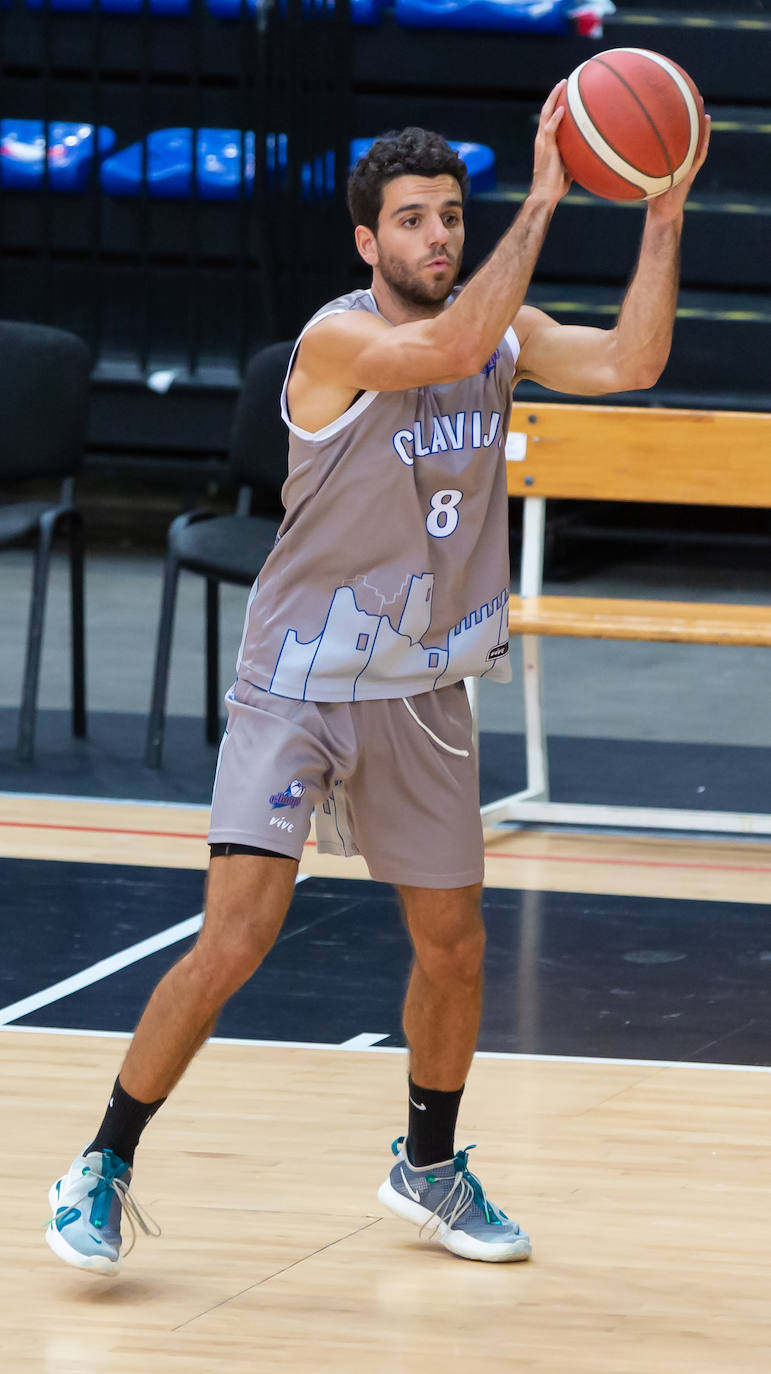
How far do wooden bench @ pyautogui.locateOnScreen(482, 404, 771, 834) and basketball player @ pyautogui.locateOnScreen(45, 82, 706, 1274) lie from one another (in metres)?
Result: 2.32

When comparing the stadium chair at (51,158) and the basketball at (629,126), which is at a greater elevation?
the basketball at (629,126)

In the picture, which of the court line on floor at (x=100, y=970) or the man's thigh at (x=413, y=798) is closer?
the man's thigh at (x=413, y=798)

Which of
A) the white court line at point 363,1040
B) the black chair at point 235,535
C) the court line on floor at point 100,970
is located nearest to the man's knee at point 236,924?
the white court line at point 363,1040

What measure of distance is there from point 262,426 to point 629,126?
347cm

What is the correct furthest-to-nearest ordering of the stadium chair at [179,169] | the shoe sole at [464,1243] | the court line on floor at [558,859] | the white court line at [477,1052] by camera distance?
the stadium chair at [179,169], the court line on floor at [558,859], the white court line at [477,1052], the shoe sole at [464,1243]

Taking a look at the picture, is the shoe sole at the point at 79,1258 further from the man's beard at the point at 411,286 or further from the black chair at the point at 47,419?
the black chair at the point at 47,419

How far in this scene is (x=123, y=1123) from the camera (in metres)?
2.92

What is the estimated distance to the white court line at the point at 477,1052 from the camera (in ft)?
12.7

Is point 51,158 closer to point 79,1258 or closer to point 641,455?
point 641,455

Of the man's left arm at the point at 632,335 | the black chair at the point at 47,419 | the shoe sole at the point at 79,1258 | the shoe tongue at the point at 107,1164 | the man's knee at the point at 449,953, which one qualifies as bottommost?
the black chair at the point at 47,419

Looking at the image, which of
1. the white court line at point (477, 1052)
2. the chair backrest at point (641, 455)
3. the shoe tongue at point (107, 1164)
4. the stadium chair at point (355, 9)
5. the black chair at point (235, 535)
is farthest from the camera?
the stadium chair at point (355, 9)

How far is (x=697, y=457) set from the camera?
18.1 ft

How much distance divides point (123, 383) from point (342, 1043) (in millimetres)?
5121

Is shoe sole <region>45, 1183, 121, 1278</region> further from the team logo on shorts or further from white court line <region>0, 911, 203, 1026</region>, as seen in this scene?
white court line <region>0, 911, 203, 1026</region>
